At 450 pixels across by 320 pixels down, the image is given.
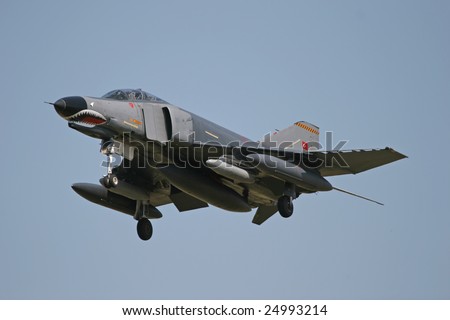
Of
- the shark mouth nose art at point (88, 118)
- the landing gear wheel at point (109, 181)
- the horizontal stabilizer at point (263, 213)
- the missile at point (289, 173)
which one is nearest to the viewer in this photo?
the shark mouth nose art at point (88, 118)

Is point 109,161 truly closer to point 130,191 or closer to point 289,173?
point 130,191

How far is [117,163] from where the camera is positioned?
85.5 ft

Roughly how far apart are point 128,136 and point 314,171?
17.5 feet

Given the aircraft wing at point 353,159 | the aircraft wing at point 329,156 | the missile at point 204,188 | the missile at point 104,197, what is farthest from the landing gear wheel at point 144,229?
the aircraft wing at point 353,159

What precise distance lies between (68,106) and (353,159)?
7754 millimetres

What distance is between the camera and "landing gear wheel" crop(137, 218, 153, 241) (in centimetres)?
2703

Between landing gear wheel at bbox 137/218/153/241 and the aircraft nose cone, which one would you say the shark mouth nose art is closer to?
the aircraft nose cone

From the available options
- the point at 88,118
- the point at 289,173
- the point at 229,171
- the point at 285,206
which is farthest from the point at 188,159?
the point at 88,118

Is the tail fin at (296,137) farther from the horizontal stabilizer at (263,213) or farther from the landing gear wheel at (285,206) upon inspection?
the horizontal stabilizer at (263,213)

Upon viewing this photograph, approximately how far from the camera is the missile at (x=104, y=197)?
1037 inches

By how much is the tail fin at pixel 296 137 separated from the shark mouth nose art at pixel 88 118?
5.54 meters

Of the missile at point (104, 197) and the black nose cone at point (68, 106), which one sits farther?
the missile at point (104, 197)

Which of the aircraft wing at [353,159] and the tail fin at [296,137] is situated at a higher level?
the tail fin at [296,137]

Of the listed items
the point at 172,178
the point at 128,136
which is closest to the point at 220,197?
the point at 172,178
